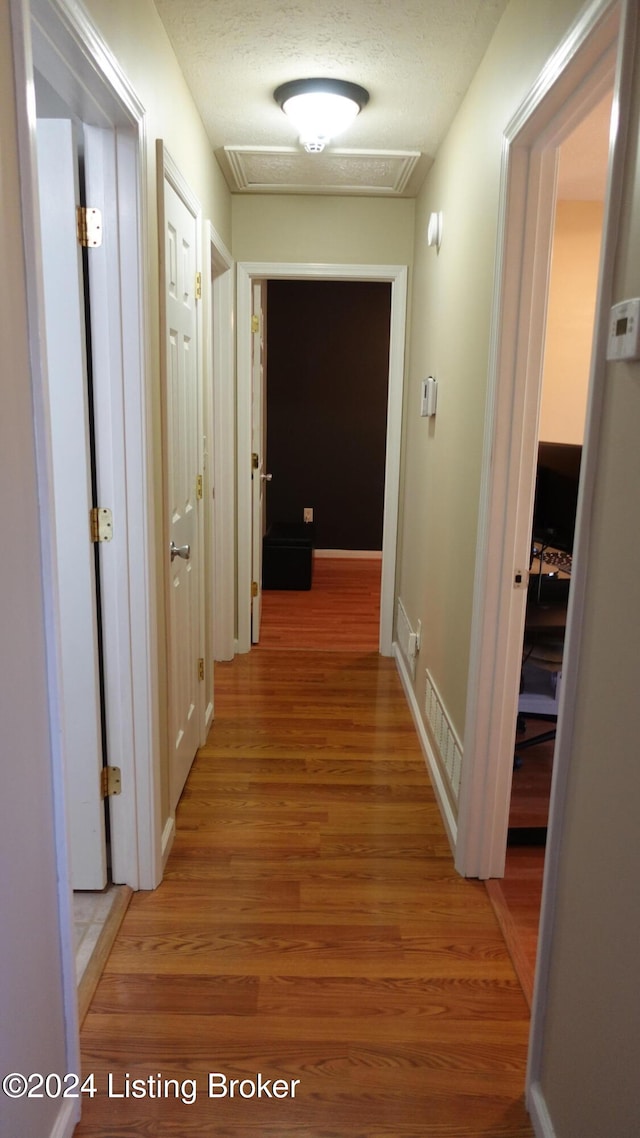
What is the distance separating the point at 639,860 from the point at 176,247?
2110 mm

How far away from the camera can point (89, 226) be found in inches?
70.5

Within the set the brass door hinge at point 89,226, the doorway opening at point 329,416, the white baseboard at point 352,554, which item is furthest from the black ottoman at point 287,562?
the brass door hinge at point 89,226

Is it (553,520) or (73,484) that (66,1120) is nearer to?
(73,484)

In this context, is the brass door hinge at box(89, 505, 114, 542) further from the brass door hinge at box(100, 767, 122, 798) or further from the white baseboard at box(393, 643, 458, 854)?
the white baseboard at box(393, 643, 458, 854)

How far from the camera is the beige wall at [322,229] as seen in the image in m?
3.74

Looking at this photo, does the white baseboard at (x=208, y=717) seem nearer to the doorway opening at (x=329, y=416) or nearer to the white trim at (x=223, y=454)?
the white trim at (x=223, y=454)

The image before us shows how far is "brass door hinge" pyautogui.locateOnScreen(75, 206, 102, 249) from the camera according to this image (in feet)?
5.83

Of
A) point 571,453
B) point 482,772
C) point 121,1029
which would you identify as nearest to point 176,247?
point 571,453

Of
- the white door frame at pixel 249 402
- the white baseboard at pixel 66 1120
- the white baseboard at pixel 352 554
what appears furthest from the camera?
the white baseboard at pixel 352 554

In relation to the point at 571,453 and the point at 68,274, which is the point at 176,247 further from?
the point at 571,453

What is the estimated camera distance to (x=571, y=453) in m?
2.56

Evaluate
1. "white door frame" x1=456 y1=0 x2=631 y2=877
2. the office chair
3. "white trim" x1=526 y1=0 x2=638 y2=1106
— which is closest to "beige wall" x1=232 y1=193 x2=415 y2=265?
"white door frame" x1=456 y1=0 x2=631 y2=877

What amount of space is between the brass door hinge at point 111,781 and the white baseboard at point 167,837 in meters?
0.28

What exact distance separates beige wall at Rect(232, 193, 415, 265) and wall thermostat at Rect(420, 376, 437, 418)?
0.93 metres
